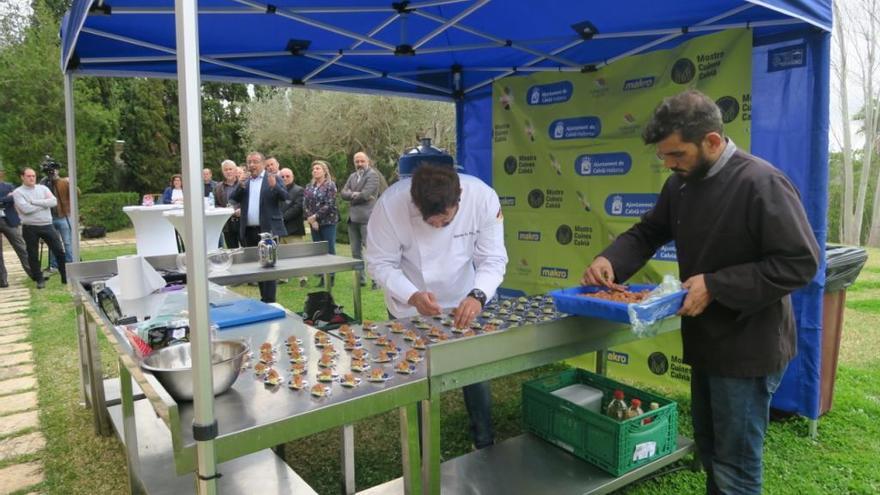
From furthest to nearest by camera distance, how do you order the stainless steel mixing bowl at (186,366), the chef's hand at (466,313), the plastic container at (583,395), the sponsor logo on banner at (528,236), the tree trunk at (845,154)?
the tree trunk at (845,154) → the sponsor logo on banner at (528,236) → the plastic container at (583,395) → the chef's hand at (466,313) → the stainless steel mixing bowl at (186,366)

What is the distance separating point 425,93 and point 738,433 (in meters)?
3.84

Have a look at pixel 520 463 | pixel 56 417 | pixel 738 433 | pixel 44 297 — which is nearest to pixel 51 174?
pixel 44 297

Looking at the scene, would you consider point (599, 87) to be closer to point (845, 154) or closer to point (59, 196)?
point (59, 196)

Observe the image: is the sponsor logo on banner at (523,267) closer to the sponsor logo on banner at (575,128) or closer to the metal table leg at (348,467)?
the sponsor logo on banner at (575,128)

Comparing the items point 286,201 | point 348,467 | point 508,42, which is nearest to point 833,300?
point 508,42

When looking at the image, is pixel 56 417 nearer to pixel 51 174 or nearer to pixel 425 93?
pixel 425 93

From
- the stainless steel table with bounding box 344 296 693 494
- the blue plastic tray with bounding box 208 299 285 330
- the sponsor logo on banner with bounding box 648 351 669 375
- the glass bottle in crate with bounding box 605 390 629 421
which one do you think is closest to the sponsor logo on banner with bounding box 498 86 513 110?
the sponsor logo on banner with bounding box 648 351 669 375

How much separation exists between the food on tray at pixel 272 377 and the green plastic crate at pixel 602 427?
4.50ft

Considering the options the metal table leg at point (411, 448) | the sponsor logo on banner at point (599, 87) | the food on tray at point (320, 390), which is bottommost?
the metal table leg at point (411, 448)

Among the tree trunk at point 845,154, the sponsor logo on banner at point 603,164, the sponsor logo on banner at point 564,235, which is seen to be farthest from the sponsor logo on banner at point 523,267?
the tree trunk at point 845,154

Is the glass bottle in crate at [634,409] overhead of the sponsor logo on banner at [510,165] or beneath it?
beneath

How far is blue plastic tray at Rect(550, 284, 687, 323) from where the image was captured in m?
1.52

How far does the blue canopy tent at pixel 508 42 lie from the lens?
106 inches

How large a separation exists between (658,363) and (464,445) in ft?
4.65
